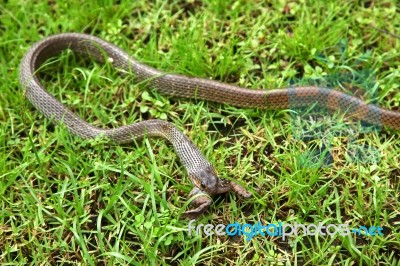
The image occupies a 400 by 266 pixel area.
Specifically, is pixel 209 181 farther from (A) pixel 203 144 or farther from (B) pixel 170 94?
(B) pixel 170 94

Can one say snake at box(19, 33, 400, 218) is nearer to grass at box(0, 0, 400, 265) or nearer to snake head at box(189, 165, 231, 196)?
snake head at box(189, 165, 231, 196)

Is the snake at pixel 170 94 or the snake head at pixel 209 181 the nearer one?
the snake head at pixel 209 181

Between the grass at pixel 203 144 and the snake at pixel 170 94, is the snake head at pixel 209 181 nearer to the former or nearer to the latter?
the snake at pixel 170 94

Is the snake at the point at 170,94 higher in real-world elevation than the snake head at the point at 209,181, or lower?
higher

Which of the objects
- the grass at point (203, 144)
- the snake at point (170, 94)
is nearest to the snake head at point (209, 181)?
the snake at point (170, 94)

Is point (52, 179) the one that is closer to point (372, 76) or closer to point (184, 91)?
point (184, 91)

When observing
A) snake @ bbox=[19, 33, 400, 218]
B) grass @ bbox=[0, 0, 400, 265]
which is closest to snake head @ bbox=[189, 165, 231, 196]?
snake @ bbox=[19, 33, 400, 218]

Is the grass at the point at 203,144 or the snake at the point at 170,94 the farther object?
the snake at the point at 170,94
